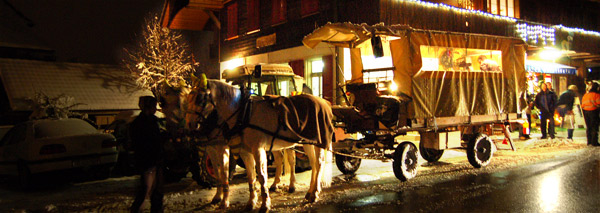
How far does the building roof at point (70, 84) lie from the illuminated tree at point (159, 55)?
324cm

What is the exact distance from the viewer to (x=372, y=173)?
9.80m

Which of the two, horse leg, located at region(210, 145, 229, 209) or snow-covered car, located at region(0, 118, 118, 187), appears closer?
horse leg, located at region(210, 145, 229, 209)

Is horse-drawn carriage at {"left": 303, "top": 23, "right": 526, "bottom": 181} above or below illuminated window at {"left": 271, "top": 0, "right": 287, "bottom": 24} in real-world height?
below

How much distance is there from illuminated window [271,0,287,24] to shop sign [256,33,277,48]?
2.22 feet

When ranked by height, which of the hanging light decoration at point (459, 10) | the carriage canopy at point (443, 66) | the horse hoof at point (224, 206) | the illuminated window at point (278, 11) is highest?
the illuminated window at point (278, 11)

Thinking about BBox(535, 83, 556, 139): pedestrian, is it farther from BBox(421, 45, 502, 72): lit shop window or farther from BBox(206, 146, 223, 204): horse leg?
BBox(206, 146, 223, 204): horse leg

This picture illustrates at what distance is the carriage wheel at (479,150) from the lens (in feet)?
31.9

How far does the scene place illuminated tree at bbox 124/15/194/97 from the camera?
2566cm

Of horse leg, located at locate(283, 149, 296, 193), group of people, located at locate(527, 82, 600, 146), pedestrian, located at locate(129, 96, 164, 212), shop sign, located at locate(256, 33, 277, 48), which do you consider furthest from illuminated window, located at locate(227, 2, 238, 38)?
pedestrian, located at locate(129, 96, 164, 212)

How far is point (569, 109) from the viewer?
16.0m

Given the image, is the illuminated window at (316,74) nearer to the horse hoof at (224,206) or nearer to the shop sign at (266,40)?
the shop sign at (266,40)

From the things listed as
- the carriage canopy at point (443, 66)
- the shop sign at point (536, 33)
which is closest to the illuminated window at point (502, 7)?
the shop sign at point (536, 33)

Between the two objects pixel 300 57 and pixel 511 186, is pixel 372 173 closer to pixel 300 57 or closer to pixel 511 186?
pixel 511 186

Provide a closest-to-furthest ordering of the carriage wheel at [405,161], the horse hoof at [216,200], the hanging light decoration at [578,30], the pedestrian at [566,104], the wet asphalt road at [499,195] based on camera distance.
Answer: the wet asphalt road at [499,195] → the horse hoof at [216,200] → the carriage wheel at [405,161] → the pedestrian at [566,104] → the hanging light decoration at [578,30]
